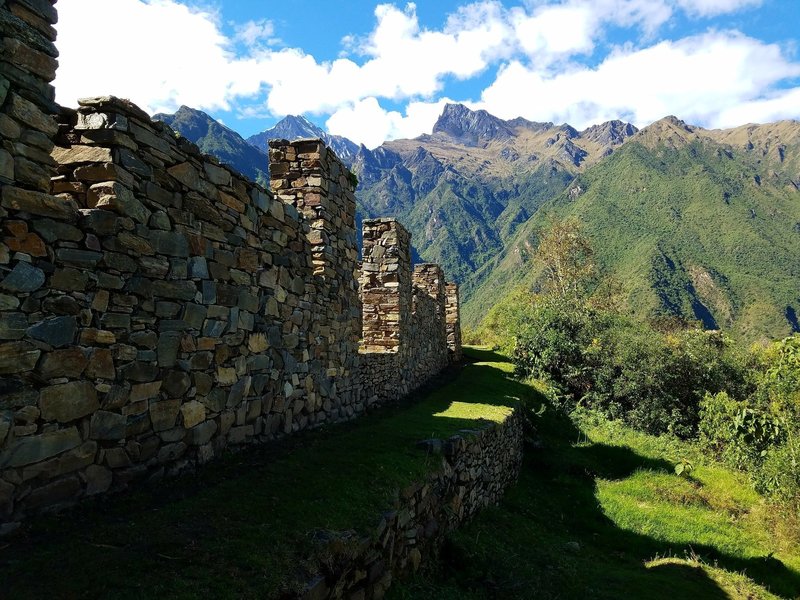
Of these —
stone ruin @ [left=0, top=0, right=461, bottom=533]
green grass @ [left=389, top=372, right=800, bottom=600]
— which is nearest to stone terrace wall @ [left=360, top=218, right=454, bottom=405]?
stone ruin @ [left=0, top=0, right=461, bottom=533]

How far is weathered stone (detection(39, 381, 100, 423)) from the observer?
365cm

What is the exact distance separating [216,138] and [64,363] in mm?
142009

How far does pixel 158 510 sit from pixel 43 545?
0.88 m

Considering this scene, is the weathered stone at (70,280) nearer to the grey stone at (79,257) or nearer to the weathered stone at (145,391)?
the grey stone at (79,257)

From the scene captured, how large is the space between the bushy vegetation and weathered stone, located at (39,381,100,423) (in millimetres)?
15605

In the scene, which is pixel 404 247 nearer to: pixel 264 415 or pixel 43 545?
pixel 264 415

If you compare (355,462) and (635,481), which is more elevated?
(355,462)

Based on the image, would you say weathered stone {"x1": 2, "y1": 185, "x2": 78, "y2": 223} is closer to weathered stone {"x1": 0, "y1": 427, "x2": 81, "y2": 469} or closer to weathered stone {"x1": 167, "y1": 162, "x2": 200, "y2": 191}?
weathered stone {"x1": 167, "y1": 162, "x2": 200, "y2": 191}

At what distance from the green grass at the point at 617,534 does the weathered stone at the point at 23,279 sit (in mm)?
3950

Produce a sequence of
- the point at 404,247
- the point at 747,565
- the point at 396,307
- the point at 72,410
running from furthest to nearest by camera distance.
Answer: the point at 404,247, the point at 396,307, the point at 747,565, the point at 72,410

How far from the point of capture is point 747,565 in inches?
372

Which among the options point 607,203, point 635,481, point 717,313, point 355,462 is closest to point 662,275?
point 717,313

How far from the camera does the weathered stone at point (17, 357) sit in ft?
11.1

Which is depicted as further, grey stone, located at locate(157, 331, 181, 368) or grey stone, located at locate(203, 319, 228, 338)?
grey stone, located at locate(203, 319, 228, 338)
